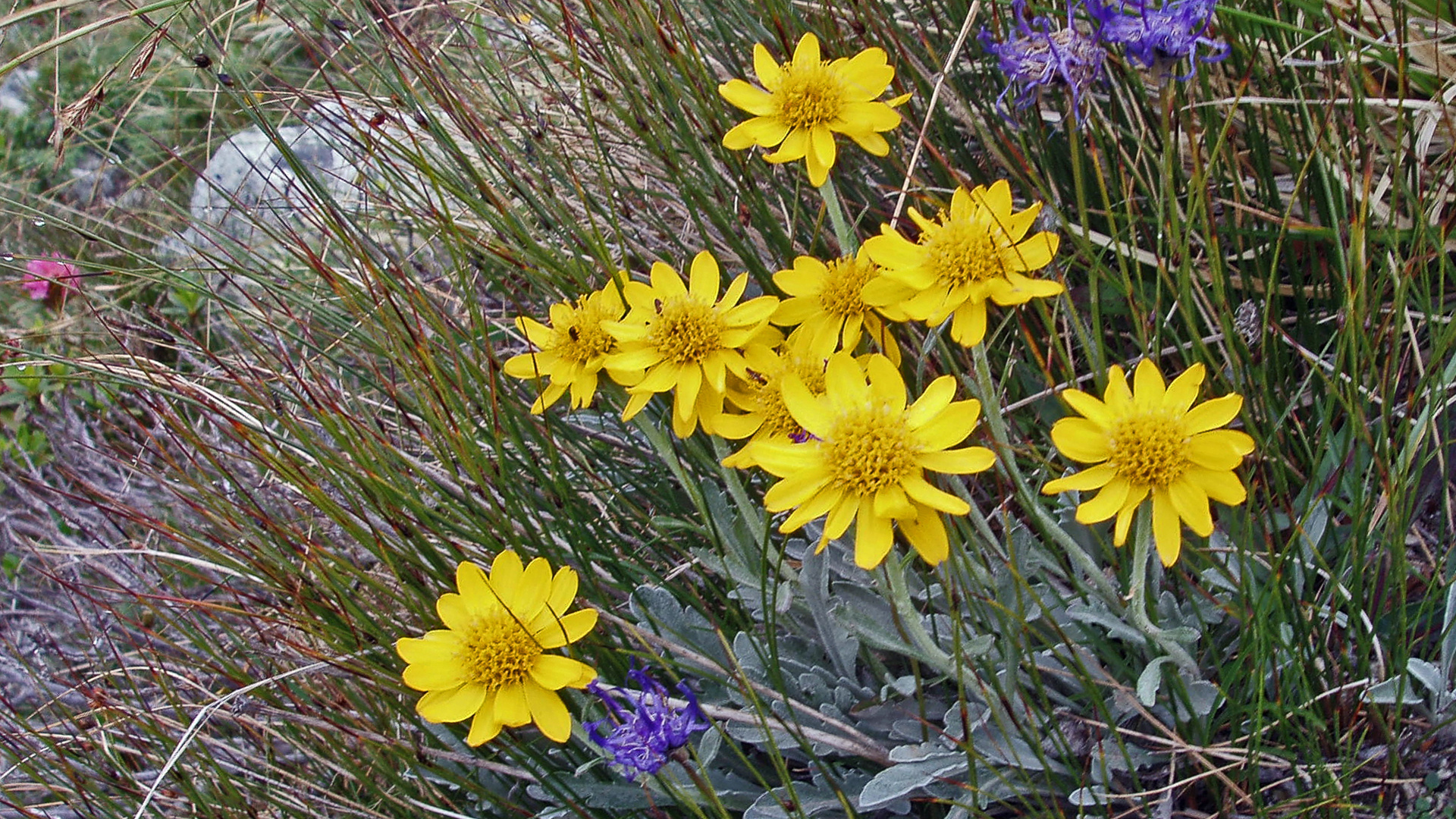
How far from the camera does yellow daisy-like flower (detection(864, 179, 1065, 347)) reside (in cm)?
122

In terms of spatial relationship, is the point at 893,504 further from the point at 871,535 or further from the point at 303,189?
the point at 303,189

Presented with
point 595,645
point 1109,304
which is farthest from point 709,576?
point 1109,304

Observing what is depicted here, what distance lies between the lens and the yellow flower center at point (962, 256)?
1230 millimetres

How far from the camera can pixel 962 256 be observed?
1236 millimetres

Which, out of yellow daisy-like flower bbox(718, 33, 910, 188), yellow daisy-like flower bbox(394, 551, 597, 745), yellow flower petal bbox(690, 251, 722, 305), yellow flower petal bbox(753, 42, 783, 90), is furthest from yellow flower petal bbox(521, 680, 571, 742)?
yellow flower petal bbox(753, 42, 783, 90)

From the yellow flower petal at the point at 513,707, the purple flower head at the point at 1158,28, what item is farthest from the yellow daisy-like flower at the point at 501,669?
the purple flower head at the point at 1158,28

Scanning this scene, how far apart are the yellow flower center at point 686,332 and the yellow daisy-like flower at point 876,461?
18 centimetres

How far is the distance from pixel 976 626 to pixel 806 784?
0.34m

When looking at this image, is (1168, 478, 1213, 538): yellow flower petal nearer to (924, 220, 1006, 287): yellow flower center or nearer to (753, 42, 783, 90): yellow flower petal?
(924, 220, 1006, 287): yellow flower center

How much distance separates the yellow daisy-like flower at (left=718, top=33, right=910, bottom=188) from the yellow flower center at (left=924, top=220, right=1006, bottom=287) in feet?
0.82

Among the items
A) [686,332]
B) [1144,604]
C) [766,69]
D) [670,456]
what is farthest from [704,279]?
[1144,604]

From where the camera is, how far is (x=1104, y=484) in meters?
1.17

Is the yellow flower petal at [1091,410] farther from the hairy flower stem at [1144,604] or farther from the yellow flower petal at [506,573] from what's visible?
the yellow flower petal at [506,573]

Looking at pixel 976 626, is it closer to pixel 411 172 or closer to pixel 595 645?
pixel 595 645
